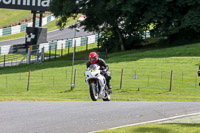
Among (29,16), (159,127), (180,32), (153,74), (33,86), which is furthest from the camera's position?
(29,16)

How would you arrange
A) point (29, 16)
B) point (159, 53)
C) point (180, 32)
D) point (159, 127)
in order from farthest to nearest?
point (29, 16) → point (180, 32) → point (159, 53) → point (159, 127)

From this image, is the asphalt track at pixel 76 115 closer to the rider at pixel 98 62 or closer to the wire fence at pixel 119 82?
the rider at pixel 98 62

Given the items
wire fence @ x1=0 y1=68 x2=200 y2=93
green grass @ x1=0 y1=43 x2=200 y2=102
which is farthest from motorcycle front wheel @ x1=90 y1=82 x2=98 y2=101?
wire fence @ x1=0 y1=68 x2=200 y2=93

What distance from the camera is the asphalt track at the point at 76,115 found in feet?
35.3

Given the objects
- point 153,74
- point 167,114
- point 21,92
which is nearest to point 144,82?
point 153,74

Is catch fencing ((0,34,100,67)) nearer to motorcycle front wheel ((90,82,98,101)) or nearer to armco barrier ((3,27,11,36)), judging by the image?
armco barrier ((3,27,11,36))

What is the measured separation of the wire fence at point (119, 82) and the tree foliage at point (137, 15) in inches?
495

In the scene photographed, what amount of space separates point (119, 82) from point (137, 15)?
20.9 metres

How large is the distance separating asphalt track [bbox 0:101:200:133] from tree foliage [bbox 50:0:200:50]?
34084 millimetres

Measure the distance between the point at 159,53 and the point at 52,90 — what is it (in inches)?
781

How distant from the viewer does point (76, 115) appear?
12336 millimetres

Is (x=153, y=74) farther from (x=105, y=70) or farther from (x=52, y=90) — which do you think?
(x=105, y=70)

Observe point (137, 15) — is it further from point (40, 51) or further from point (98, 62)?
point (98, 62)

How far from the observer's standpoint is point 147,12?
49531 millimetres
